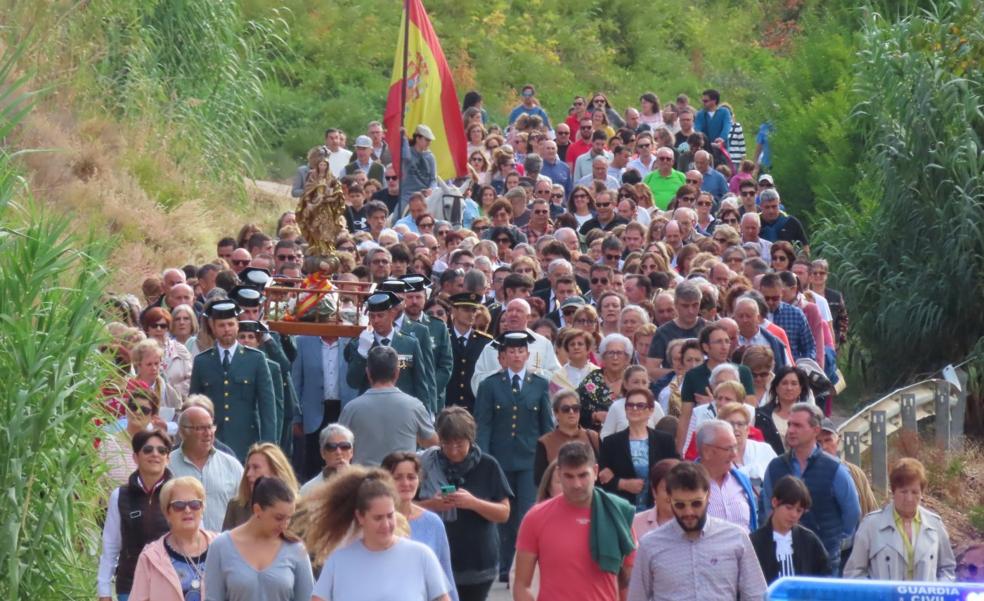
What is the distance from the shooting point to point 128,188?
72.6 ft

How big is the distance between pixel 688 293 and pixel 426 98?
8641 mm

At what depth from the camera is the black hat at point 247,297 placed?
15.2 meters

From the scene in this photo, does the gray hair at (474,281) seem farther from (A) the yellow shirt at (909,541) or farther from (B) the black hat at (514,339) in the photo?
Result: (A) the yellow shirt at (909,541)

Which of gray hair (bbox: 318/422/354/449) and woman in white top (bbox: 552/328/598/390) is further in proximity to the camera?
woman in white top (bbox: 552/328/598/390)

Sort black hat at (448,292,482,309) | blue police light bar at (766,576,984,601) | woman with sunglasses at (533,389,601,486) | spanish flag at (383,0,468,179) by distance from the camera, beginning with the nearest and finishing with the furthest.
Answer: blue police light bar at (766,576,984,601) < woman with sunglasses at (533,389,601,486) < black hat at (448,292,482,309) < spanish flag at (383,0,468,179)

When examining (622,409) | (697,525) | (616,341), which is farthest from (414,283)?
(697,525)

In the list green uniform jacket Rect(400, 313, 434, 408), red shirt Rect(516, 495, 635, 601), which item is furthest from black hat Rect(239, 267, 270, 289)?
red shirt Rect(516, 495, 635, 601)

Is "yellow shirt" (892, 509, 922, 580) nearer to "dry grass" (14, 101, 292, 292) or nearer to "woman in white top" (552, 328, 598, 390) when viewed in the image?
"woman in white top" (552, 328, 598, 390)

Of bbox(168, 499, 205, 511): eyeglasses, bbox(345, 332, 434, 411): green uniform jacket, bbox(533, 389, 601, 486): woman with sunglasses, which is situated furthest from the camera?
bbox(345, 332, 434, 411): green uniform jacket

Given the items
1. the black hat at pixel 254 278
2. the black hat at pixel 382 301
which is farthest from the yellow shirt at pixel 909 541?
the black hat at pixel 254 278

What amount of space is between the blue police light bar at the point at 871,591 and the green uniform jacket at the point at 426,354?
9.81 m

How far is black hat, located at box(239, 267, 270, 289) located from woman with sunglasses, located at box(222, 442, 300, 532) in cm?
512

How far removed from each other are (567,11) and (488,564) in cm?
4013

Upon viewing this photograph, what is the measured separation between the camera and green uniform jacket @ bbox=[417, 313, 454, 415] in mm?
15859
